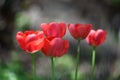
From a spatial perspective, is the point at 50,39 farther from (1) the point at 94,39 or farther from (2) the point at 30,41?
(1) the point at 94,39

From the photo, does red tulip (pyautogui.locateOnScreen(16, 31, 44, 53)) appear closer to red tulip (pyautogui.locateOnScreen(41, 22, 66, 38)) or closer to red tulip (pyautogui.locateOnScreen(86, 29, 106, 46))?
red tulip (pyautogui.locateOnScreen(41, 22, 66, 38))

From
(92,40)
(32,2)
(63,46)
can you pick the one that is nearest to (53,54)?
(63,46)

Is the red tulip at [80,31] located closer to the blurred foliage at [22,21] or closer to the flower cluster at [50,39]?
the flower cluster at [50,39]

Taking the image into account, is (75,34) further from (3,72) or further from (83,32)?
(3,72)

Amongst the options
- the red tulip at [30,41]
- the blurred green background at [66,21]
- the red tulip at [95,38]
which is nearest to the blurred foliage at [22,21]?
the blurred green background at [66,21]

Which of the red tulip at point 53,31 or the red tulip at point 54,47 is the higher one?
the red tulip at point 53,31

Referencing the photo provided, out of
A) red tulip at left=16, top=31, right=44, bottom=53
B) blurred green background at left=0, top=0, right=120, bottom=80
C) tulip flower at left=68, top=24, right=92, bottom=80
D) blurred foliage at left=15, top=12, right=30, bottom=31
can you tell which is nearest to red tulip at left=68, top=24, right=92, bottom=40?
tulip flower at left=68, top=24, right=92, bottom=80

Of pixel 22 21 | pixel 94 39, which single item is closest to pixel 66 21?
pixel 22 21
